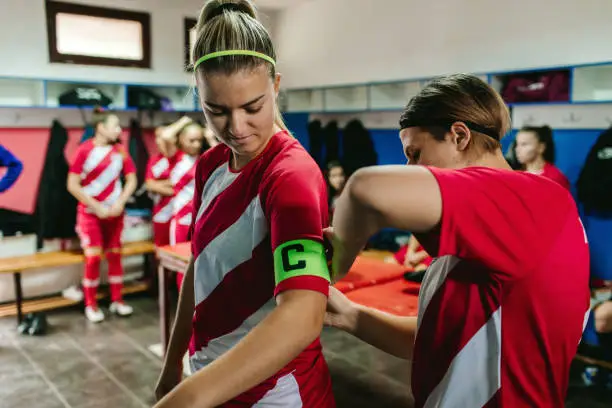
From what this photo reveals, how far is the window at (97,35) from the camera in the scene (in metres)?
5.57

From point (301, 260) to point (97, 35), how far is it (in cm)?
579

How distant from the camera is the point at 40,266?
496 centimetres

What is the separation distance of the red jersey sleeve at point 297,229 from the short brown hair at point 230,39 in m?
0.22

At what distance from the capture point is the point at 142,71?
6.20 m

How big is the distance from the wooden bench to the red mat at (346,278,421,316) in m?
3.40

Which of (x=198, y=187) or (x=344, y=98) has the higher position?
(x=344, y=98)

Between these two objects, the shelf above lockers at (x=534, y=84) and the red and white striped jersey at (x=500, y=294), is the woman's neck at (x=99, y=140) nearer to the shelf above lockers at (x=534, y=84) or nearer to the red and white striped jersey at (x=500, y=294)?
the shelf above lockers at (x=534, y=84)

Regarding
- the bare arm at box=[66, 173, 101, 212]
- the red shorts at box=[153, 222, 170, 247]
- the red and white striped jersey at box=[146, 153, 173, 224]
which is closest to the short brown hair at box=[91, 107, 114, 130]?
the bare arm at box=[66, 173, 101, 212]

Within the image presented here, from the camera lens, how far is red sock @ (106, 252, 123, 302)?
5215mm

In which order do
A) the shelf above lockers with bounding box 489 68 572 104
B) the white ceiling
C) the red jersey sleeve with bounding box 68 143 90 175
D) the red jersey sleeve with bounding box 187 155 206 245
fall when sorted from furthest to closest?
the white ceiling
the red jersey sleeve with bounding box 68 143 90 175
the shelf above lockers with bounding box 489 68 572 104
the red jersey sleeve with bounding box 187 155 206 245

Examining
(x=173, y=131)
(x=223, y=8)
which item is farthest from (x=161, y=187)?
(x=223, y=8)

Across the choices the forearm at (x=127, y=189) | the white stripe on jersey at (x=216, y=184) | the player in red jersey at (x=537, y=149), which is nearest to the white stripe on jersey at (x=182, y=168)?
the forearm at (x=127, y=189)

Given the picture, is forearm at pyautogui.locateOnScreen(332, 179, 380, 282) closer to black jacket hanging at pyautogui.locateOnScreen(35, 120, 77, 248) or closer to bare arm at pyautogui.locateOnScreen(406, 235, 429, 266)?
bare arm at pyautogui.locateOnScreen(406, 235, 429, 266)

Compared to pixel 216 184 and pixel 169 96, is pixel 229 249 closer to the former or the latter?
pixel 216 184
